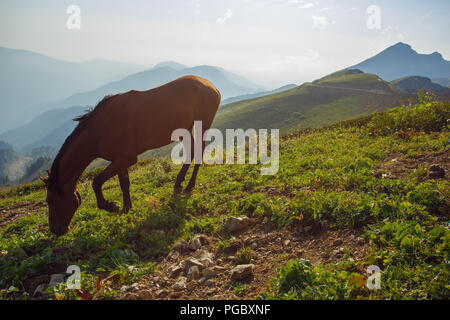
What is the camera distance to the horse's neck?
5664 millimetres

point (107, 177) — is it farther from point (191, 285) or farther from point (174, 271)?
point (191, 285)

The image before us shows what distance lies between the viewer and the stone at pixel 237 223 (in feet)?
17.0

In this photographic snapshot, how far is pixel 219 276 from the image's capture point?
4.04 m

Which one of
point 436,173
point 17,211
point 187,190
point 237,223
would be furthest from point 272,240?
point 17,211

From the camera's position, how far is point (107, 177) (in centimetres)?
600

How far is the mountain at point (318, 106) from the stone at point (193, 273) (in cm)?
9125

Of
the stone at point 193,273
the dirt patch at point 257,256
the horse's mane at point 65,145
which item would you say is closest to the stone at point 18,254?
the horse's mane at point 65,145

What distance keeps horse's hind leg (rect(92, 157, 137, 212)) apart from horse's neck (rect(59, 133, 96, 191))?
42 centimetres

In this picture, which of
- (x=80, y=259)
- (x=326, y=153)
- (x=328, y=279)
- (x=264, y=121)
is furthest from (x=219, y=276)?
(x=264, y=121)

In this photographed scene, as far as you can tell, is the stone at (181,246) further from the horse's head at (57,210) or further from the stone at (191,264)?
the horse's head at (57,210)

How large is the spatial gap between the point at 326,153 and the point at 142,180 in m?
6.88

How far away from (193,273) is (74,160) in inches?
144

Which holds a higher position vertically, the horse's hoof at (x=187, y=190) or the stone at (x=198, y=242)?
the horse's hoof at (x=187, y=190)

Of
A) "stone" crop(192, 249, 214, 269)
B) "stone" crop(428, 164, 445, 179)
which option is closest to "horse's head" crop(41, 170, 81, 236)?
"stone" crop(192, 249, 214, 269)
